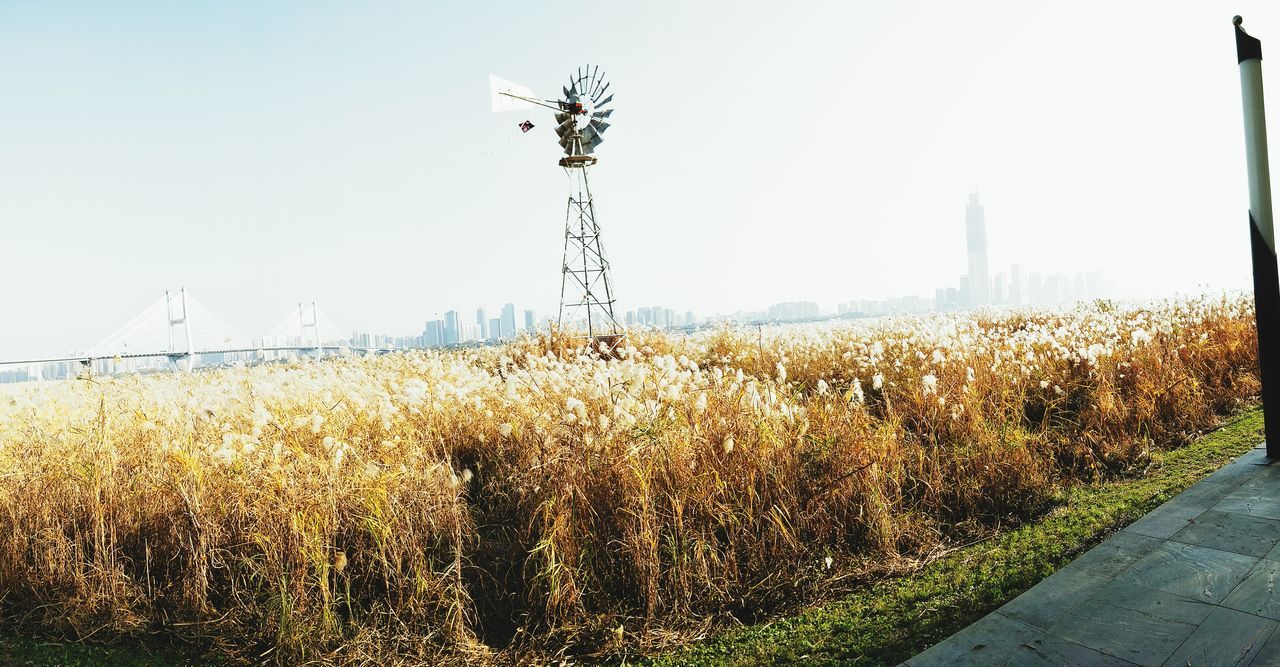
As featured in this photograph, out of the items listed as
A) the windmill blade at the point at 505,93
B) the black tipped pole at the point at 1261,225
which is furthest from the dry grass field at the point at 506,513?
the windmill blade at the point at 505,93

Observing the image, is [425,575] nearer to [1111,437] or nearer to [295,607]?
[295,607]

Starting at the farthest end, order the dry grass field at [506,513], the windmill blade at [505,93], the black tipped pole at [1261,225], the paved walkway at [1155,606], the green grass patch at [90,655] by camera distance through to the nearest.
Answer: the windmill blade at [505,93] < the black tipped pole at [1261,225] < the dry grass field at [506,513] < the green grass patch at [90,655] < the paved walkway at [1155,606]

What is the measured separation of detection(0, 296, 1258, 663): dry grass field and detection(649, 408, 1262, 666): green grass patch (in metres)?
0.14

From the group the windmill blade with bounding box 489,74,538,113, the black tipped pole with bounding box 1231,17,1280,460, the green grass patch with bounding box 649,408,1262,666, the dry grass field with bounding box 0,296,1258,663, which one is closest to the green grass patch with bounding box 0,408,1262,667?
the green grass patch with bounding box 649,408,1262,666

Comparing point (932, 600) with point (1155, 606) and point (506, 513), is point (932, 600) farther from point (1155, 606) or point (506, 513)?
point (506, 513)

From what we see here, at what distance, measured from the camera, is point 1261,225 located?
3352mm

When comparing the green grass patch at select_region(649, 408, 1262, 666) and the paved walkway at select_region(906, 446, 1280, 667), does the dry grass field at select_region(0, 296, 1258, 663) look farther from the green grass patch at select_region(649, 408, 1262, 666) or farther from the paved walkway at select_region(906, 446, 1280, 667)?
the paved walkway at select_region(906, 446, 1280, 667)

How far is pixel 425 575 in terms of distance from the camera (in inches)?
96.7

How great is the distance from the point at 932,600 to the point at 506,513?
1970 millimetres

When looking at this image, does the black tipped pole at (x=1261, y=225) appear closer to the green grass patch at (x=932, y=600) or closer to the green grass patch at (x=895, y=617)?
the green grass patch at (x=932, y=600)

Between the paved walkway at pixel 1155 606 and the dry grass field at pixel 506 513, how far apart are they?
2.18 ft

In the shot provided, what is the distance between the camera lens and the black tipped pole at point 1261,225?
10.9 feet

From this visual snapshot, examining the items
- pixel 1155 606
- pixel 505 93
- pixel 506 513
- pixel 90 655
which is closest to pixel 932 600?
pixel 1155 606

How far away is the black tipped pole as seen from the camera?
10.9ft
